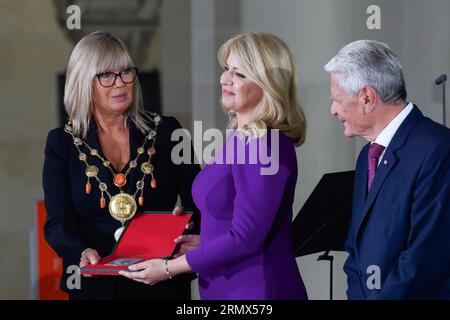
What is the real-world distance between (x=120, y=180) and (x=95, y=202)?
0.40ft

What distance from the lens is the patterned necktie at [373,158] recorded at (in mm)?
2896

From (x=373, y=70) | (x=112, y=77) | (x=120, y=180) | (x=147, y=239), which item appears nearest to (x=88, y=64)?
(x=112, y=77)

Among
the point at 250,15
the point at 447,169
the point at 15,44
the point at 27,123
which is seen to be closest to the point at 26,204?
the point at 27,123

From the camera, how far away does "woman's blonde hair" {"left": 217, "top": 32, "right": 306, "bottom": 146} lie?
2795 millimetres

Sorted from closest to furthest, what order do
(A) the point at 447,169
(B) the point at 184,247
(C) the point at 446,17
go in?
(A) the point at 447,169 → (B) the point at 184,247 → (C) the point at 446,17

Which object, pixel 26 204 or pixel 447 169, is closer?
pixel 447 169

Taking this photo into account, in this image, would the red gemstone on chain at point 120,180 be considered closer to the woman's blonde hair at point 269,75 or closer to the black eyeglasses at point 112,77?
the black eyeglasses at point 112,77

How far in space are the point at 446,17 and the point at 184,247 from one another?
2445mm

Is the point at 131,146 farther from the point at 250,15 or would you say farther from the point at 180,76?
the point at 180,76

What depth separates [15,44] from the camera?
21.8 ft

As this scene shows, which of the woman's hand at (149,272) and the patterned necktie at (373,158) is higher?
the patterned necktie at (373,158)

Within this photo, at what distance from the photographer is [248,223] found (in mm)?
2711

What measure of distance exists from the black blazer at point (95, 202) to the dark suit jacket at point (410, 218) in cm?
74

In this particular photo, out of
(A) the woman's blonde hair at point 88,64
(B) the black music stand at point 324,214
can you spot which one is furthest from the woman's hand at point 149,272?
(B) the black music stand at point 324,214
